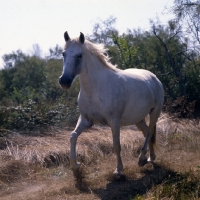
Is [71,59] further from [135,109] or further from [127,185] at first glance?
[127,185]

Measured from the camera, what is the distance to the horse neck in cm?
682

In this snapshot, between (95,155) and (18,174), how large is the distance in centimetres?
188

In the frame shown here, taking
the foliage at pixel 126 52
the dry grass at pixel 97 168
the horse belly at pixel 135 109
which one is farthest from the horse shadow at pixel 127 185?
the foliage at pixel 126 52

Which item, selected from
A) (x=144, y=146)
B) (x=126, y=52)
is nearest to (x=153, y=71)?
(x=126, y=52)

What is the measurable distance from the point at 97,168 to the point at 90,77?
2.03m

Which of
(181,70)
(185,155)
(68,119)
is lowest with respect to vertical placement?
(185,155)

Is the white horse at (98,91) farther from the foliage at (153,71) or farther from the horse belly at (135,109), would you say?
the foliage at (153,71)

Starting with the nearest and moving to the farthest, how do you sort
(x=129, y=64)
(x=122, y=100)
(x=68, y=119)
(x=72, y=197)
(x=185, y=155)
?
1. (x=72, y=197)
2. (x=122, y=100)
3. (x=185, y=155)
4. (x=68, y=119)
5. (x=129, y=64)

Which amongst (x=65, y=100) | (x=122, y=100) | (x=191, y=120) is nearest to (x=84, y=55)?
(x=122, y=100)

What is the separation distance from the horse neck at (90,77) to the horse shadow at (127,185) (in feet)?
5.03

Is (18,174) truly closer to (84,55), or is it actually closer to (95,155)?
(95,155)

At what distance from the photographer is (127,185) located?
6363mm

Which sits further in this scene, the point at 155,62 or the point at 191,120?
the point at 155,62

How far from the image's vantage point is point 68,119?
10.8 metres
